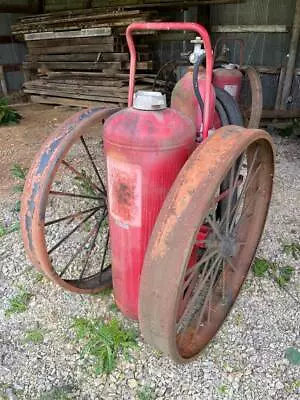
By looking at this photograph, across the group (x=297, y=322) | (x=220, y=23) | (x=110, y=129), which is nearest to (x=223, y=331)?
(x=297, y=322)

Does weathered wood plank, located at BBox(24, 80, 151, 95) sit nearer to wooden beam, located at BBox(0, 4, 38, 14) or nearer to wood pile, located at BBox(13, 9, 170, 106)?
wood pile, located at BBox(13, 9, 170, 106)

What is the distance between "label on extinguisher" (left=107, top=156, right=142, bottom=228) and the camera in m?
1.51

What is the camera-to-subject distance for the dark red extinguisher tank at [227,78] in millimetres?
4012

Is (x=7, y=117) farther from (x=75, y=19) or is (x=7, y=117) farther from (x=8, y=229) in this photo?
(x=8, y=229)

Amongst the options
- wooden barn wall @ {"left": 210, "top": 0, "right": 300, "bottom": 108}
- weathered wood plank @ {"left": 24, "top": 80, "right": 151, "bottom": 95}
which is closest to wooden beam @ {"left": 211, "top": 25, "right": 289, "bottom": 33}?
wooden barn wall @ {"left": 210, "top": 0, "right": 300, "bottom": 108}

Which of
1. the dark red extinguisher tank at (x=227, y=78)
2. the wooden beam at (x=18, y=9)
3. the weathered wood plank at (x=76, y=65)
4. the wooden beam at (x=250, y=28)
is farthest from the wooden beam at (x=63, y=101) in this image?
the dark red extinguisher tank at (x=227, y=78)

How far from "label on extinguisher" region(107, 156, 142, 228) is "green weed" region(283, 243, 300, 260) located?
1.35 metres

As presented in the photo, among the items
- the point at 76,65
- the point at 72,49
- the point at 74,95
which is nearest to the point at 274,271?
the point at 74,95

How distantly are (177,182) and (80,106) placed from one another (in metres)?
5.31

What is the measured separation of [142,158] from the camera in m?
1.46

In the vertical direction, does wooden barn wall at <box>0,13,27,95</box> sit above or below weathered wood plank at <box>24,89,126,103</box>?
above

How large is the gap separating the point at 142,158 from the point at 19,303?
1.21m

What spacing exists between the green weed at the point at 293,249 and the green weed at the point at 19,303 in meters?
1.65

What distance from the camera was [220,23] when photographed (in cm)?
550
